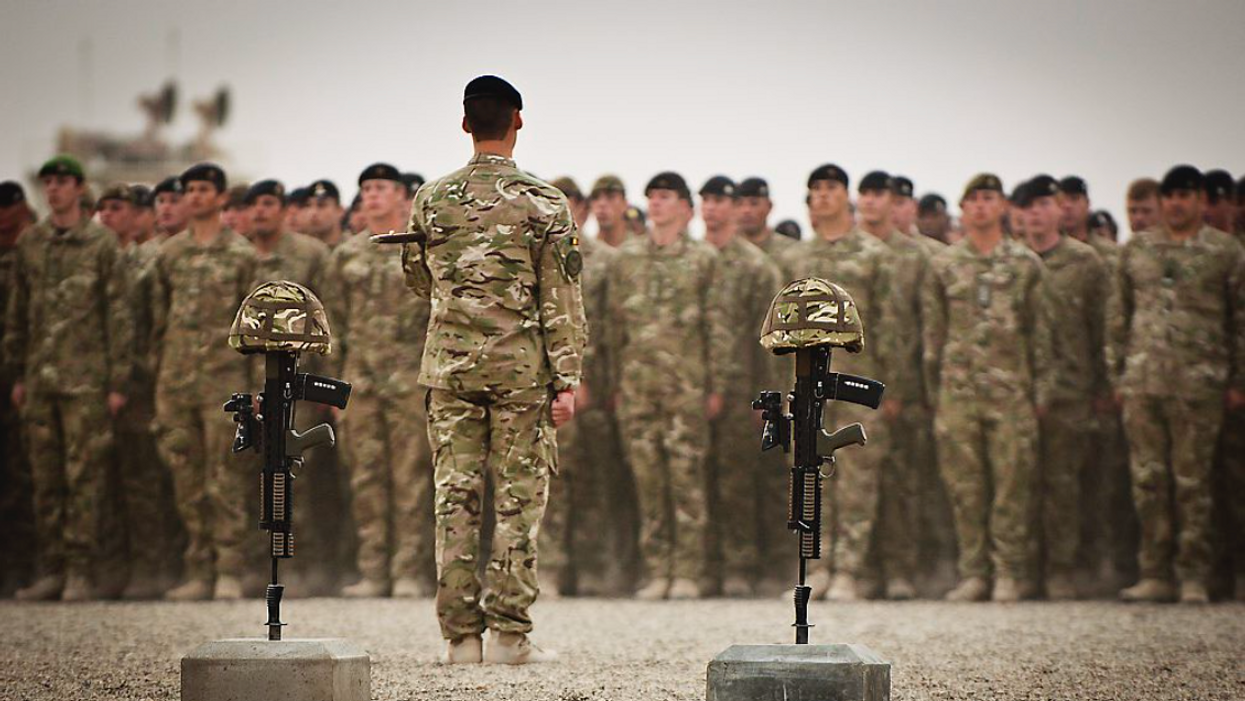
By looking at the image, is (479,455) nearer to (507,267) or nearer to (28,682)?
(507,267)

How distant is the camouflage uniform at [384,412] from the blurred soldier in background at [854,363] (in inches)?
99.8

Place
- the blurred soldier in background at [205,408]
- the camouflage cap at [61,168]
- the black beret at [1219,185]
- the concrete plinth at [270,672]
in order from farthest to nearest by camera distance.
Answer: the camouflage cap at [61,168] < the blurred soldier in background at [205,408] < the black beret at [1219,185] < the concrete plinth at [270,672]

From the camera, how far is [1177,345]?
10.9 metres

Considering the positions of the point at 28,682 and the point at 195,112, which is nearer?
the point at 28,682

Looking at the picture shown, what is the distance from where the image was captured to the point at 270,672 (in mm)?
5660

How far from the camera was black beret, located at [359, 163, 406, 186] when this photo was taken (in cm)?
1182

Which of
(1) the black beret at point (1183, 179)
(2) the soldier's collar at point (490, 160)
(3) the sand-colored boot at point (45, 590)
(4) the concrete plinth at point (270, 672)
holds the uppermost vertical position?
(1) the black beret at point (1183, 179)

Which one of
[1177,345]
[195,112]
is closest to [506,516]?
[1177,345]

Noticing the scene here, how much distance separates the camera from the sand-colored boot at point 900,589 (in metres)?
11.3

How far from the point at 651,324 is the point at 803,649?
20.5 ft

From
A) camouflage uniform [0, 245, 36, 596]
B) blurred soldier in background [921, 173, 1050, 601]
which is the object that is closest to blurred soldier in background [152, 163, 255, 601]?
camouflage uniform [0, 245, 36, 596]

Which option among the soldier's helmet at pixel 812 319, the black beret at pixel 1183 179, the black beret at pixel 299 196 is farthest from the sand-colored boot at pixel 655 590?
the soldier's helmet at pixel 812 319

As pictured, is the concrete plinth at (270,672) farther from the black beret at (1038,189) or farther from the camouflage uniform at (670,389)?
the black beret at (1038,189)

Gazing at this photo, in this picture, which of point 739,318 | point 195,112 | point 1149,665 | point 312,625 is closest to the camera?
point 1149,665
